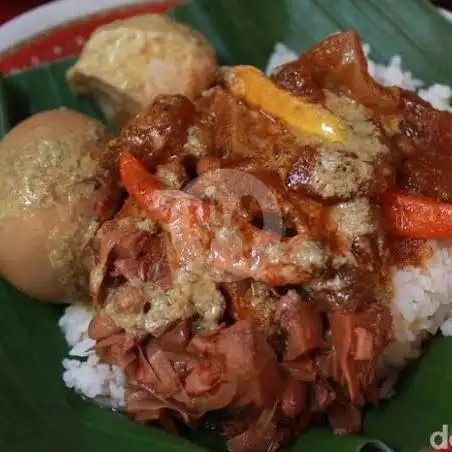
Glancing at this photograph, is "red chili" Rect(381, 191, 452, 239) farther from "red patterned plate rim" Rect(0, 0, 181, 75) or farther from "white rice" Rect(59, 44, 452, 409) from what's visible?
"red patterned plate rim" Rect(0, 0, 181, 75)

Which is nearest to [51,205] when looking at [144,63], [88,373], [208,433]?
[88,373]

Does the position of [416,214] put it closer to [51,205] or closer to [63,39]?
[51,205]

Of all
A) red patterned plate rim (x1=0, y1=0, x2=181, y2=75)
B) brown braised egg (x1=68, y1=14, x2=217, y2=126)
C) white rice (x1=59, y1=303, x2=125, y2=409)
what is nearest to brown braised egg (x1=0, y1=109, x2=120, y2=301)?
white rice (x1=59, y1=303, x2=125, y2=409)

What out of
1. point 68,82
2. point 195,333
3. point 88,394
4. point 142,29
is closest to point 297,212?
point 195,333

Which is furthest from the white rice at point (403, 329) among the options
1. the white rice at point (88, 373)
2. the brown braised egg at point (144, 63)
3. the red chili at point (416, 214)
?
the brown braised egg at point (144, 63)

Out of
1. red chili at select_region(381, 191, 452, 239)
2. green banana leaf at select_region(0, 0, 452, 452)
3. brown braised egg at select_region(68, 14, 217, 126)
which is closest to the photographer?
green banana leaf at select_region(0, 0, 452, 452)

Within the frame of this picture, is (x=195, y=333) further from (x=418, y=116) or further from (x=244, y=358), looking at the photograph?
(x=418, y=116)

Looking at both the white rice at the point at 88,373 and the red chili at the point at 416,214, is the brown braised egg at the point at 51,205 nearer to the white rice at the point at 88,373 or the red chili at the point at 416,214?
the white rice at the point at 88,373
